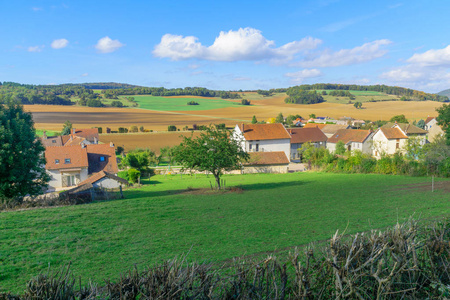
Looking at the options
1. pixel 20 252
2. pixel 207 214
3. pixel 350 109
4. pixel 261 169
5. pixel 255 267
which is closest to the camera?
pixel 255 267

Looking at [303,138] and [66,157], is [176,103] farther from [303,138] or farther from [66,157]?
[66,157]

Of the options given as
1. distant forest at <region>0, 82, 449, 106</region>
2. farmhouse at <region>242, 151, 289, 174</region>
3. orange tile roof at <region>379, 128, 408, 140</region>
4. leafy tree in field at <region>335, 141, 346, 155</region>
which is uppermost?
distant forest at <region>0, 82, 449, 106</region>

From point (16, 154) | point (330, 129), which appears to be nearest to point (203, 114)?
point (330, 129)

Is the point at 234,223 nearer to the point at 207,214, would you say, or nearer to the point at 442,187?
the point at 207,214

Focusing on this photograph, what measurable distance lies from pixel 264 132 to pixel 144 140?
3147 cm

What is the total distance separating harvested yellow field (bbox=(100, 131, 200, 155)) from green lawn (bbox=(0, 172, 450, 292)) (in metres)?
49.2

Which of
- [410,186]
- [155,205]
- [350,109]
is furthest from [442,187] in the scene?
[350,109]

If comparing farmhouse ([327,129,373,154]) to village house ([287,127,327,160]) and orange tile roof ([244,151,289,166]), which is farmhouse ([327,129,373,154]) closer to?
village house ([287,127,327,160])

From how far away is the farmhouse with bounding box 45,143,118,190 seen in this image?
4828 cm

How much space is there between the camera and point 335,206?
2384cm

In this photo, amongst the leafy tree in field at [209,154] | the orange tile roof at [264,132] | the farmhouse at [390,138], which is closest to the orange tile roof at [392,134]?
the farmhouse at [390,138]

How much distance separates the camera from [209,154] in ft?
101

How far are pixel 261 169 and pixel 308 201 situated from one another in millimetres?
27726

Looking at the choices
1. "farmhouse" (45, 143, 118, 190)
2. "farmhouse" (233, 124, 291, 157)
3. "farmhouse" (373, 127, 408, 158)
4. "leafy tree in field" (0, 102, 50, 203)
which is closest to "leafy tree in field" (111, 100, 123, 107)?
"farmhouse" (233, 124, 291, 157)
